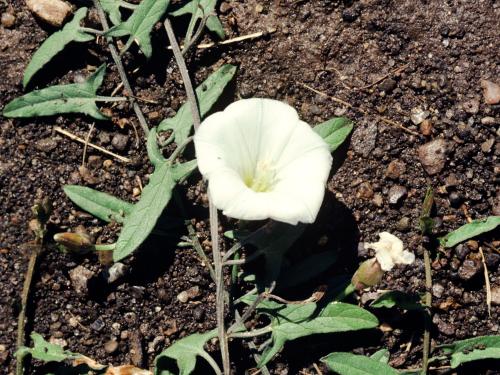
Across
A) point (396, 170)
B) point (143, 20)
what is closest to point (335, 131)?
point (396, 170)

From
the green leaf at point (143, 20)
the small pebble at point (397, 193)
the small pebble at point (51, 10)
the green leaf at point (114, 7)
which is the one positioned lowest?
the small pebble at point (397, 193)

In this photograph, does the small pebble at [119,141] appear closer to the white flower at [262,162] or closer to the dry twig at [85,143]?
the dry twig at [85,143]

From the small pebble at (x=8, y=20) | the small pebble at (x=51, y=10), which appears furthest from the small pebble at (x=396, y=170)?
the small pebble at (x=8, y=20)

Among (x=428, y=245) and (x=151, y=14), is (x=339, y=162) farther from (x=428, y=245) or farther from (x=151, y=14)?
(x=151, y=14)

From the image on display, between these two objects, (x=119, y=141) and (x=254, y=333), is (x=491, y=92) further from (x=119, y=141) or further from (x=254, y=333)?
(x=119, y=141)

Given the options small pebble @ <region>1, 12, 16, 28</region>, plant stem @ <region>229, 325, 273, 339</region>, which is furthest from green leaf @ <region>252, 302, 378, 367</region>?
small pebble @ <region>1, 12, 16, 28</region>

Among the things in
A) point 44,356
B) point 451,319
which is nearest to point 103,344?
point 44,356

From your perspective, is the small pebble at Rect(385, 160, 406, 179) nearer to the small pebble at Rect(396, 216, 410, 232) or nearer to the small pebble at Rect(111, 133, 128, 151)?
the small pebble at Rect(396, 216, 410, 232)
